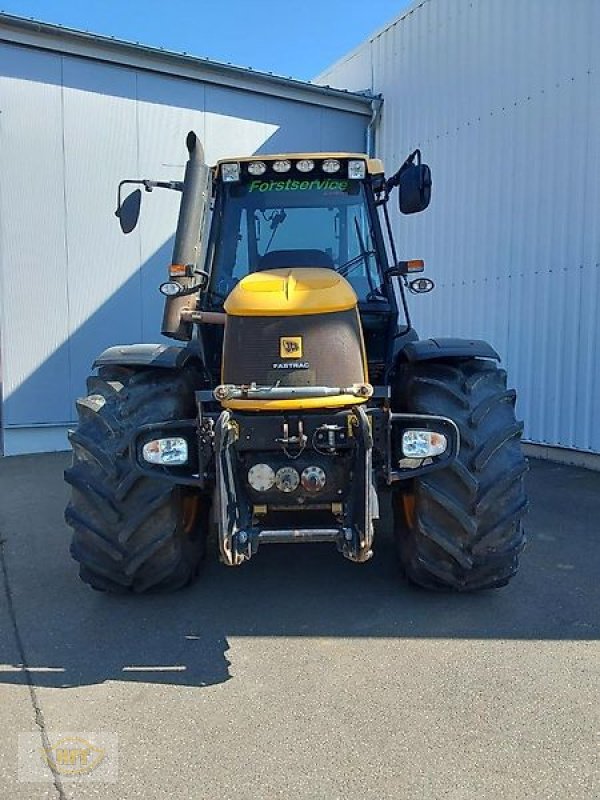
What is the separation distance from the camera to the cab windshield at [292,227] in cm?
409

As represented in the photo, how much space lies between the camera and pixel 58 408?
8.17 meters

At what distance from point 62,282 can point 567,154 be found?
18.8ft

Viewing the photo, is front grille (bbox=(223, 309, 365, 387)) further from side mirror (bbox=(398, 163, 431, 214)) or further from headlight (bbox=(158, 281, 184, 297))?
side mirror (bbox=(398, 163, 431, 214))

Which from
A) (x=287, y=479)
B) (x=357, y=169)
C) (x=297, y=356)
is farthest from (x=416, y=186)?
(x=287, y=479)

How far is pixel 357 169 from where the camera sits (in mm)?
3990

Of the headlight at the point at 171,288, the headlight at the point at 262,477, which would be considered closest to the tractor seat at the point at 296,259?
the headlight at the point at 171,288

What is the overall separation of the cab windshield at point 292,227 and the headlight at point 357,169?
0.34 feet

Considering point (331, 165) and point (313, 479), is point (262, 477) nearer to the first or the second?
point (313, 479)

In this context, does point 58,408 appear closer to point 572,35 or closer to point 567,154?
point 567,154

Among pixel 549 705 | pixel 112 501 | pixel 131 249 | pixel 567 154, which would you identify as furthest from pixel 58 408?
pixel 549 705

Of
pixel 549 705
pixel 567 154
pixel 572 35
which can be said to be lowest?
pixel 549 705

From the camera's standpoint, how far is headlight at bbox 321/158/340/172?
3.96 metres

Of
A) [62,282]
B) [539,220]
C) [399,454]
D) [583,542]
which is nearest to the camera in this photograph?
[399,454]

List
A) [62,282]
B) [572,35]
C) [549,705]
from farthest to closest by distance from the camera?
[62,282] < [572,35] < [549,705]
